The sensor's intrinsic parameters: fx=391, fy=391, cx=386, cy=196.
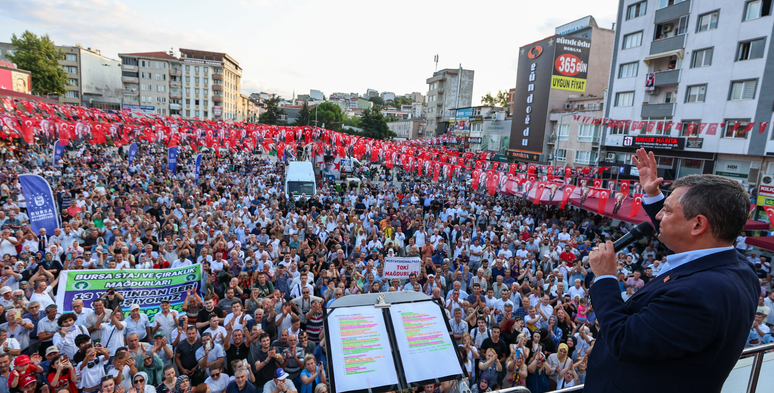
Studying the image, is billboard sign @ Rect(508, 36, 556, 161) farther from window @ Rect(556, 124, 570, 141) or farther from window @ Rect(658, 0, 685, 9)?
window @ Rect(658, 0, 685, 9)

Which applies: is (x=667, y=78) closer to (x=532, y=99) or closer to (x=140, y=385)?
(x=532, y=99)

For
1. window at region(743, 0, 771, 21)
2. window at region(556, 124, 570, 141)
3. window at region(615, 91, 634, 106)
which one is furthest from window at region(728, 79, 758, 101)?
window at region(556, 124, 570, 141)

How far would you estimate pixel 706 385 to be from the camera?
4.57ft

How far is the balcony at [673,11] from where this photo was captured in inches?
898

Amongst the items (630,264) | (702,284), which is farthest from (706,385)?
(630,264)

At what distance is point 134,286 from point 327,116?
7180 centimetres

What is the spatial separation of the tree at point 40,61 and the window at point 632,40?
63.1 metres

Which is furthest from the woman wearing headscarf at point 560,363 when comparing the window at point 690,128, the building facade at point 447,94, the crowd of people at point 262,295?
the building facade at point 447,94

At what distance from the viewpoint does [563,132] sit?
33406 millimetres

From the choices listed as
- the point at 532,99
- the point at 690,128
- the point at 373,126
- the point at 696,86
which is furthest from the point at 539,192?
the point at 373,126

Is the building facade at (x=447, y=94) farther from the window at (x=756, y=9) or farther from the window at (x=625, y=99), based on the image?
the window at (x=756, y=9)

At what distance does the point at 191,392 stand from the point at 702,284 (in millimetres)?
5487

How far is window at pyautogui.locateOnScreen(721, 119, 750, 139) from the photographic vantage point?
64.9ft

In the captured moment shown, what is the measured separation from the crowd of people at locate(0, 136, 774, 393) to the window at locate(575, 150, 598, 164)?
16.4 m
